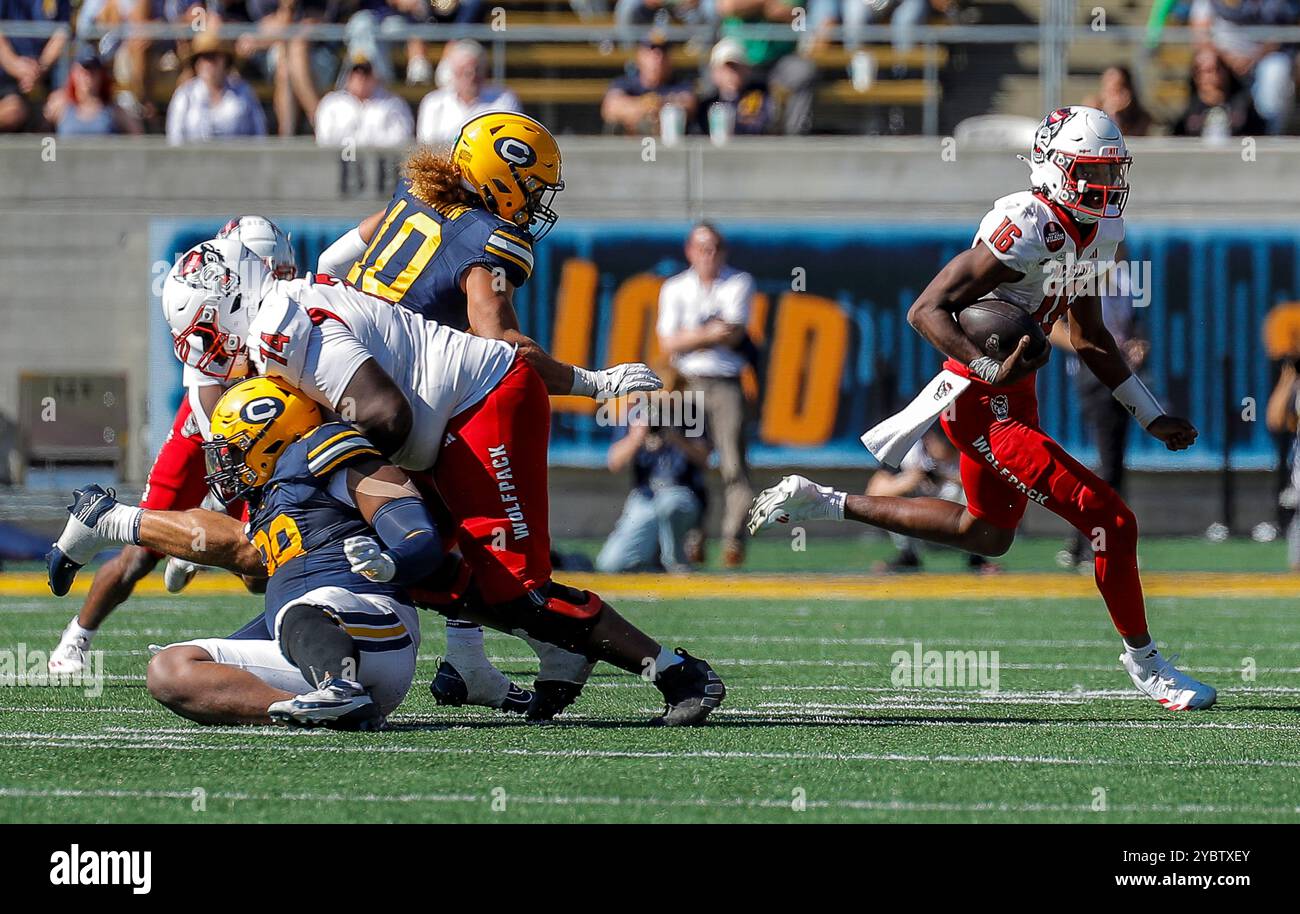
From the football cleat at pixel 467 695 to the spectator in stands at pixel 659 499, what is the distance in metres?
6.01

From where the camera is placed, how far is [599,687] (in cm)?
698

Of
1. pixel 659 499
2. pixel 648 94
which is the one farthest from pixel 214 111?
pixel 659 499

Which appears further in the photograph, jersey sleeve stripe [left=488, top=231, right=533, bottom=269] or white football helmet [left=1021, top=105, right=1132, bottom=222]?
white football helmet [left=1021, top=105, right=1132, bottom=222]

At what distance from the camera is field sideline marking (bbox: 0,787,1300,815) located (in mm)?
4508

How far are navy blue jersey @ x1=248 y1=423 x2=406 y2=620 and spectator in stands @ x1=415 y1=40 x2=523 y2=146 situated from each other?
8877 millimetres

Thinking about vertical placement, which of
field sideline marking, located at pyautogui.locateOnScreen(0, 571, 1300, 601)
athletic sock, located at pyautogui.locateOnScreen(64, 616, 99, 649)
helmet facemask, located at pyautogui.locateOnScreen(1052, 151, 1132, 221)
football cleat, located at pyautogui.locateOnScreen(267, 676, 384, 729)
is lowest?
field sideline marking, located at pyautogui.locateOnScreen(0, 571, 1300, 601)

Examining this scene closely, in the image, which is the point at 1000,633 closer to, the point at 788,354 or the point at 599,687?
the point at 599,687

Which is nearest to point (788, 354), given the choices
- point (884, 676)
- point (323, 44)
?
point (323, 44)

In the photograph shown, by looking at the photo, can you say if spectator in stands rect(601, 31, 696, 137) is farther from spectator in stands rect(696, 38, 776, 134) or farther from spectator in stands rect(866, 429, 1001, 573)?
spectator in stands rect(866, 429, 1001, 573)

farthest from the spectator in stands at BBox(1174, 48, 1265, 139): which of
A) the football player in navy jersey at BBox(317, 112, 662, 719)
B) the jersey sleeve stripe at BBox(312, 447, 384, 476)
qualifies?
the jersey sleeve stripe at BBox(312, 447, 384, 476)

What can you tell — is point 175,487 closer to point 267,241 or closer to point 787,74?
point 267,241

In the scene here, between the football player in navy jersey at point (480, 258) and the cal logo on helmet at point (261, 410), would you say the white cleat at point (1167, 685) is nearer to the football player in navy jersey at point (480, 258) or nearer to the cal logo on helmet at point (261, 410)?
the football player in navy jersey at point (480, 258)

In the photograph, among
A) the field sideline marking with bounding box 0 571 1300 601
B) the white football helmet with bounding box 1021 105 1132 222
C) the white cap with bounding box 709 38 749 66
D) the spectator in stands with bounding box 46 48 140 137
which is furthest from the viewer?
the spectator in stands with bounding box 46 48 140 137

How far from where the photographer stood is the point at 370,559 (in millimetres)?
5441
